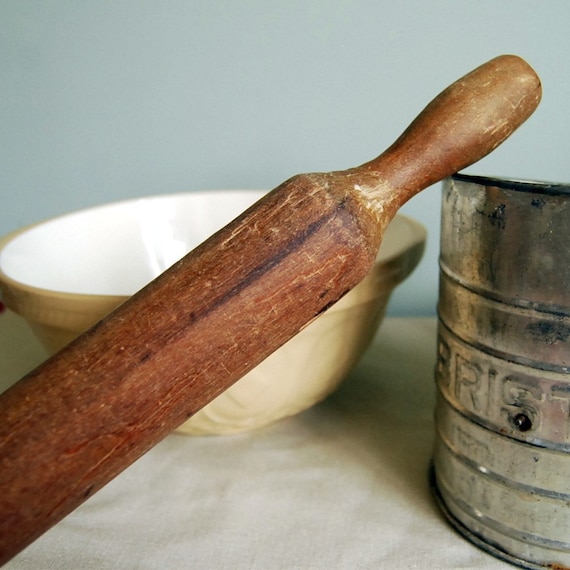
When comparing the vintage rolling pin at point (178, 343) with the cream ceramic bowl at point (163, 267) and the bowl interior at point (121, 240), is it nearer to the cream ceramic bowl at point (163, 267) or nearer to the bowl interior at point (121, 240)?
the cream ceramic bowl at point (163, 267)

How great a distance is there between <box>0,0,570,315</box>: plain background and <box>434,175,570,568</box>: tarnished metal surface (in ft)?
1.30

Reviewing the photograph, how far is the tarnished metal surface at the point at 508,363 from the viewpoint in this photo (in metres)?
0.35

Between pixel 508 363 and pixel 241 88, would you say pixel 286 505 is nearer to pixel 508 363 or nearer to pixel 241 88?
pixel 508 363

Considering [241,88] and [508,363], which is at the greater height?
[241,88]

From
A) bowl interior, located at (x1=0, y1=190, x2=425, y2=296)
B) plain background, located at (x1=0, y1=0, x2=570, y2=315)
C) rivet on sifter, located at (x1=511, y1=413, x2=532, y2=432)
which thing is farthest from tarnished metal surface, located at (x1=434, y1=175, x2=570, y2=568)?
plain background, located at (x1=0, y1=0, x2=570, y2=315)

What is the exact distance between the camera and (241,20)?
765 millimetres

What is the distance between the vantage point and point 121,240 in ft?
2.26

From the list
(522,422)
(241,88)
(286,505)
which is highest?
(241,88)

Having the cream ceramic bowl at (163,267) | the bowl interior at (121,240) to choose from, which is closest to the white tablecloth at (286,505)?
the cream ceramic bowl at (163,267)

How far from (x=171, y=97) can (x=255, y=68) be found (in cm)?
11

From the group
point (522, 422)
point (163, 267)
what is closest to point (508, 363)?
point (522, 422)

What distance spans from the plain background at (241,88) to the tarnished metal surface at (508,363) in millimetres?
395

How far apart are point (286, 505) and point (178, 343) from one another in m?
0.20

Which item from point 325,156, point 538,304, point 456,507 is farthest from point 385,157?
point 325,156
